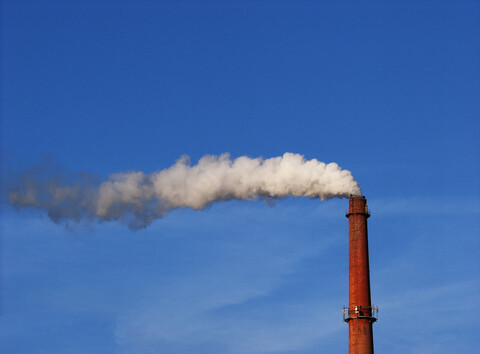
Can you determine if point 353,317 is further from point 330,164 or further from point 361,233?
point 330,164

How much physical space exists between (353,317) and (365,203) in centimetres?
714

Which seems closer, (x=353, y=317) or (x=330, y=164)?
(x=353, y=317)

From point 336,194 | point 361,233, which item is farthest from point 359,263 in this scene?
point 336,194

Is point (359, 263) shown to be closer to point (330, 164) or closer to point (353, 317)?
point (353, 317)

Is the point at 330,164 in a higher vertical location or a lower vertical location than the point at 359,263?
higher

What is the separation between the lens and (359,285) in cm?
5781

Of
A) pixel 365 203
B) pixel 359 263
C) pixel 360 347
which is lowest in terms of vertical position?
pixel 360 347

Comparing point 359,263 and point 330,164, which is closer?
point 359,263

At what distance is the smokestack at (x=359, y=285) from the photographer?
188 ft

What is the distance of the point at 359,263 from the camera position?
191 feet

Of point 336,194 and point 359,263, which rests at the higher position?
point 336,194

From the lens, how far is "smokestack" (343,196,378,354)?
57.3 m

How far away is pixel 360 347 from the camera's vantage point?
5703cm

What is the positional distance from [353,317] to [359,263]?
3290 millimetres
